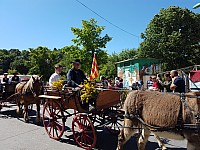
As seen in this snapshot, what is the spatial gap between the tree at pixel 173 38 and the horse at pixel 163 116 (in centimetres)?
2591

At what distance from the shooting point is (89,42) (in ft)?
76.8

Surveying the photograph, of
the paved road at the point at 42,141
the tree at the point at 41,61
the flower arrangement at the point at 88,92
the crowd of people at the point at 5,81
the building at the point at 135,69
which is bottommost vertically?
the paved road at the point at 42,141

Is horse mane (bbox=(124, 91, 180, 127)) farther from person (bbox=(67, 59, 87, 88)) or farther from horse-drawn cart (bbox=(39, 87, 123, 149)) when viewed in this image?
person (bbox=(67, 59, 87, 88))

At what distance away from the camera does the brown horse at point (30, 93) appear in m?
8.45

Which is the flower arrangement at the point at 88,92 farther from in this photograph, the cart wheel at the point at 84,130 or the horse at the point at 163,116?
the horse at the point at 163,116

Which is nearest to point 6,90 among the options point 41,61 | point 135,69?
point 135,69

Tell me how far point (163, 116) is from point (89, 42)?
20.1 m


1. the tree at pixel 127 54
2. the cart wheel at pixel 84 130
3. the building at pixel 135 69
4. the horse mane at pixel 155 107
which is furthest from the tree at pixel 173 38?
the horse mane at pixel 155 107

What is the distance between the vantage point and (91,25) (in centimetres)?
2408

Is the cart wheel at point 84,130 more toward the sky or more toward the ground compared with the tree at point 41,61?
more toward the ground

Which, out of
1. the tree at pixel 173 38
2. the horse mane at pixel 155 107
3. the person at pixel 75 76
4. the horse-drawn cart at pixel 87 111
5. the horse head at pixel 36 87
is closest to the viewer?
the horse mane at pixel 155 107

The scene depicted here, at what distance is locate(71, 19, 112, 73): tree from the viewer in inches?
925

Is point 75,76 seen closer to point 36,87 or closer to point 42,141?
point 42,141

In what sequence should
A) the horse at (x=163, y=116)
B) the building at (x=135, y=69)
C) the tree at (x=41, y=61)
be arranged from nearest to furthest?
the horse at (x=163, y=116), the building at (x=135, y=69), the tree at (x=41, y=61)
